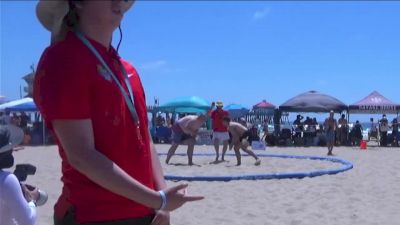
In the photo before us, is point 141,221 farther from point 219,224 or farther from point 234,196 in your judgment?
point 234,196

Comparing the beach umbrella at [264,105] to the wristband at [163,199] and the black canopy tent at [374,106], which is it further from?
the wristband at [163,199]

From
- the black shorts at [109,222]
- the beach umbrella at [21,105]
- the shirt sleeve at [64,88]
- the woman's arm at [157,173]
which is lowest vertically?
the black shorts at [109,222]

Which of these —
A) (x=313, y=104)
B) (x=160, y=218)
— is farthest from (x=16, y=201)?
(x=313, y=104)

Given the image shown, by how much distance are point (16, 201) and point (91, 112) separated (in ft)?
3.44

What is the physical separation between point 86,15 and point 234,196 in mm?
5915

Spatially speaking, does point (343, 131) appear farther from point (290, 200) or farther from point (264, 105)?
point (290, 200)

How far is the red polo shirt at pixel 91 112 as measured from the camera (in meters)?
1.59

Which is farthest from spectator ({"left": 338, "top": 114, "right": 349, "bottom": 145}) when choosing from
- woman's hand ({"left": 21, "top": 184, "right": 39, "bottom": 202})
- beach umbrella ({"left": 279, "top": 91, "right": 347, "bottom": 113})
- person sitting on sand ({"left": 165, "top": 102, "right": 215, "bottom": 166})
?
woman's hand ({"left": 21, "top": 184, "right": 39, "bottom": 202})

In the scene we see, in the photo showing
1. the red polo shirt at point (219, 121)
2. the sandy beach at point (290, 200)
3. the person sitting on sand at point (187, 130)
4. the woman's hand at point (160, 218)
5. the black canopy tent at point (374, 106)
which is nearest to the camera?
the woman's hand at point (160, 218)

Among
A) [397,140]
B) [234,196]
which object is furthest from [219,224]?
[397,140]

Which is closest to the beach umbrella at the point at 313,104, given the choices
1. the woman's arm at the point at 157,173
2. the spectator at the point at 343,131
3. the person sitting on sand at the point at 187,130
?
the spectator at the point at 343,131

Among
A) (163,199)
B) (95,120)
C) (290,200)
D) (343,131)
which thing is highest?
(343,131)

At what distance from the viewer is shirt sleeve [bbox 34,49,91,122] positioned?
61.9 inches

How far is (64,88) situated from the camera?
1573mm
